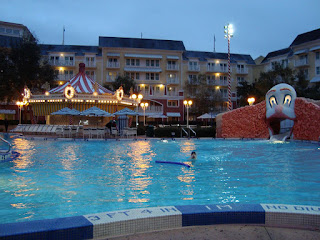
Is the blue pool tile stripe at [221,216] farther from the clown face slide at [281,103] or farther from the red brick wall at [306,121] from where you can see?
the clown face slide at [281,103]

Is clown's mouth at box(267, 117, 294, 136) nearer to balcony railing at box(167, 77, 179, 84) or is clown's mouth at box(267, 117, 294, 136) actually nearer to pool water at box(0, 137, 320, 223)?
pool water at box(0, 137, 320, 223)

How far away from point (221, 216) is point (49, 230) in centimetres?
194

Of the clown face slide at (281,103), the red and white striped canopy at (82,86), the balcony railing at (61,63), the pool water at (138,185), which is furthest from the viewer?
the balcony railing at (61,63)

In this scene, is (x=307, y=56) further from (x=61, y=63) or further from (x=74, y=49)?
(x=61, y=63)

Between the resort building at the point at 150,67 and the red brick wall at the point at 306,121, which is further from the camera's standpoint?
the resort building at the point at 150,67

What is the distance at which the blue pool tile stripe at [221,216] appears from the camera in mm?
3418

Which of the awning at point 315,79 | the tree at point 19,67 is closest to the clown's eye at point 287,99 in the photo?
the awning at point 315,79

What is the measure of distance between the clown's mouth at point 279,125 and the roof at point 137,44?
26898mm

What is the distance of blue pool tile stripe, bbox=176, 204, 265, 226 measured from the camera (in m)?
3.42

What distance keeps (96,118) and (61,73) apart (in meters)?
18.0

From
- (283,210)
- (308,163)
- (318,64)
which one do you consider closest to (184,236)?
(283,210)

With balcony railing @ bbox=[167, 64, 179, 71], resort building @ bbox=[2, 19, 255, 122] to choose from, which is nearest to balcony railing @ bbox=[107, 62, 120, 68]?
resort building @ bbox=[2, 19, 255, 122]

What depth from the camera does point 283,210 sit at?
3521 millimetres

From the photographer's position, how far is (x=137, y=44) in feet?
150
